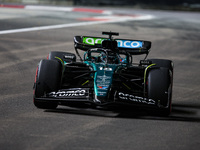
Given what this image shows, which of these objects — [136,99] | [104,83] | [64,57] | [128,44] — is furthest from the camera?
[128,44]

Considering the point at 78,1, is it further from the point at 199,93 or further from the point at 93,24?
the point at 199,93

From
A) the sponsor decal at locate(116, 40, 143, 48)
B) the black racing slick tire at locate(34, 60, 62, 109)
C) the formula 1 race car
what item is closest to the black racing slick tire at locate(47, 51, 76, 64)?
the formula 1 race car

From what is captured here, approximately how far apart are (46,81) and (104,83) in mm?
881

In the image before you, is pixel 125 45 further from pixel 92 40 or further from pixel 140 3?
pixel 140 3

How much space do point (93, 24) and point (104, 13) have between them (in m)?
5.50

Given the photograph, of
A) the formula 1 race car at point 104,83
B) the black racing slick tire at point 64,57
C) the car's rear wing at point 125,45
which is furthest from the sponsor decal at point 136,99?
the car's rear wing at point 125,45

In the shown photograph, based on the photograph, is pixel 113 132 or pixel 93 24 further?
pixel 93 24

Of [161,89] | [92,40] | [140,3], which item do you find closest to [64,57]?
[92,40]

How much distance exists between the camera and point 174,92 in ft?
30.9

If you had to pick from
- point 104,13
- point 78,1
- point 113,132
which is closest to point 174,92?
point 113,132

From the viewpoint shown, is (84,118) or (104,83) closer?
(84,118)

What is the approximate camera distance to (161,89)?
7594 millimetres

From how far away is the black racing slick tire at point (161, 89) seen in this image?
24.7 ft

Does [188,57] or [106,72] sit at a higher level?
[106,72]
